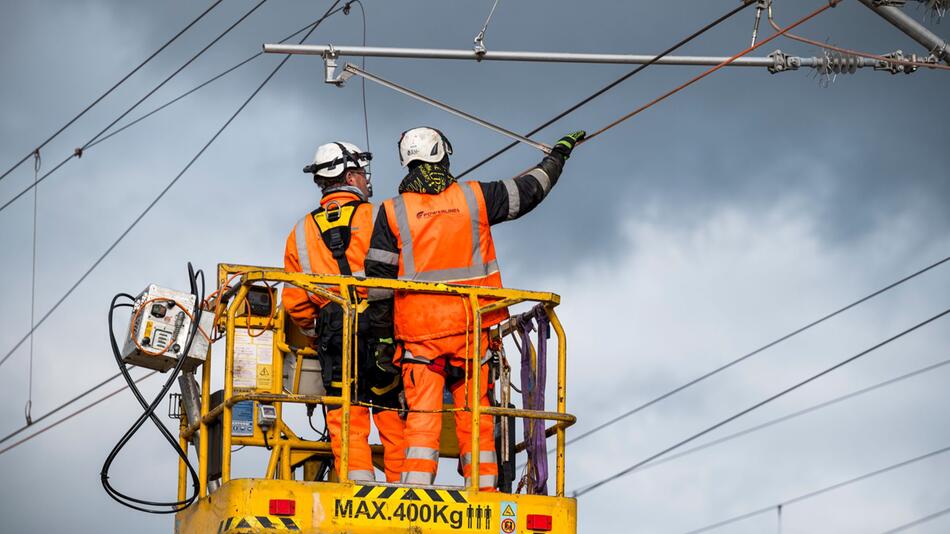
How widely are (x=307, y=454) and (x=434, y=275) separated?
1764 mm

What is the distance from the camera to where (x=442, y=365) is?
11.9 metres

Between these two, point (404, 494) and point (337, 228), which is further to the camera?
point (337, 228)

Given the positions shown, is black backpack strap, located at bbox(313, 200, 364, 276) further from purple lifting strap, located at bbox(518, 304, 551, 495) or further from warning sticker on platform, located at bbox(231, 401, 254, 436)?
purple lifting strap, located at bbox(518, 304, 551, 495)

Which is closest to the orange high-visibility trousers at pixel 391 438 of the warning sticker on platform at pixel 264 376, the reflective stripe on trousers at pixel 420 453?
the reflective stripe on trousers at pixel 420 453

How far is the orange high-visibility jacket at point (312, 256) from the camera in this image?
12602 millimetres

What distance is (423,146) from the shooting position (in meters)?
12.5

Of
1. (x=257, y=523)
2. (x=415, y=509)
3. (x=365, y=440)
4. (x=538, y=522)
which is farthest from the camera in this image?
(x=365, y=440)

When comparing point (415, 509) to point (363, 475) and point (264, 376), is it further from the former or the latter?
point (264, 376)

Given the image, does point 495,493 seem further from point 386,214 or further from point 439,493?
point 386,214

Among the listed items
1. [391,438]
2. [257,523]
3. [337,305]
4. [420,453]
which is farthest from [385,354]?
[257,523]

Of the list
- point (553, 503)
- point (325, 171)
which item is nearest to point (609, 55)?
point (325, 171)

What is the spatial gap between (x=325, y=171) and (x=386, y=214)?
1322 mm

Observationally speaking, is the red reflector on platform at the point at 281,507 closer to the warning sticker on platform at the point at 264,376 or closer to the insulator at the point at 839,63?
the warning sticker on platform at the point at 264,376

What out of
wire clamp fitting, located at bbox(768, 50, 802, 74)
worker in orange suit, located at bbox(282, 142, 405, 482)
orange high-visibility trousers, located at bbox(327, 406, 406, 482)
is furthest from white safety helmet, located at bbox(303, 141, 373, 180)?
wire clamp fitting, located at bbox(768, 50, 802, 74)
